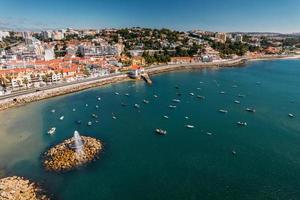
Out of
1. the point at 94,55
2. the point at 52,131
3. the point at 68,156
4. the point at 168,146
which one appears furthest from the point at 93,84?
the point at 168,146

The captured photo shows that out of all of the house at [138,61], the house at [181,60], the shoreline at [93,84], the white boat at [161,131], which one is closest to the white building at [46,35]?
the house at [138,61]

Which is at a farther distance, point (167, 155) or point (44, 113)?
point (44, 113)

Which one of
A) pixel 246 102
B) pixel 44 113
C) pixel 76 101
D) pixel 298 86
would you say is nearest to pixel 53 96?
pixel 76 101

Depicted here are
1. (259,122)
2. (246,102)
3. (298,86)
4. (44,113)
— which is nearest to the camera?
(259,122)

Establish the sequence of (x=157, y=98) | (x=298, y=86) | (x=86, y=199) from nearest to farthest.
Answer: (x=86, y=199) → (x=157, y=98) → (x=298, y=86)

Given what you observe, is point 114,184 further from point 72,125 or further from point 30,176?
point 72,125

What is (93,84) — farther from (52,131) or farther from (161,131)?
(161,131)

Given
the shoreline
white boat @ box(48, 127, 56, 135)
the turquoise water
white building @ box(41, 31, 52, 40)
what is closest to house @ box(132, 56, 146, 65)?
the shoreline
